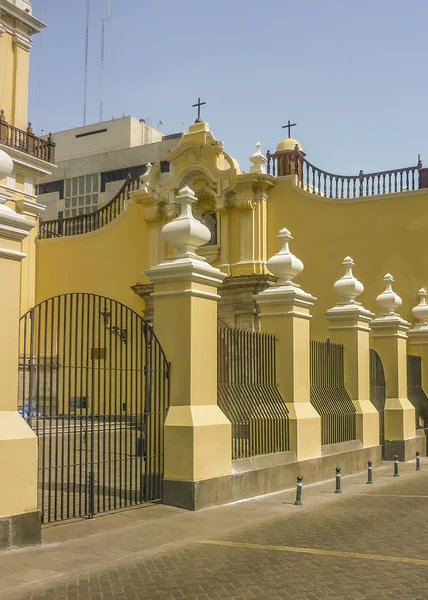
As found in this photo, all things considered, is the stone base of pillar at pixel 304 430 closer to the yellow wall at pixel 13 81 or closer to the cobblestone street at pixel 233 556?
the cobblestone street at pixel 233 556

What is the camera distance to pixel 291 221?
23.9 metres

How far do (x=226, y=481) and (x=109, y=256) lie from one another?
17.4 metres

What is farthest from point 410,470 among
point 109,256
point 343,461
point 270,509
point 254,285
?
point 109,256

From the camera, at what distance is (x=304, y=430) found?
42.4ft

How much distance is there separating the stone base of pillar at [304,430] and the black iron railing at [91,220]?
15370 millimetres

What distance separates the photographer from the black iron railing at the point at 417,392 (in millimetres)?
19578

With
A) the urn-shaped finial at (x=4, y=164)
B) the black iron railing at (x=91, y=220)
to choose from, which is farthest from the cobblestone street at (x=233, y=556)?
the black iron railing at (x=91, y=220)

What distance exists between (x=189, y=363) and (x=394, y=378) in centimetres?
923

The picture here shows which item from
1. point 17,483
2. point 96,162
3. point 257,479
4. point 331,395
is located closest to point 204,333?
point 257,479

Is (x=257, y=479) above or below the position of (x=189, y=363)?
below

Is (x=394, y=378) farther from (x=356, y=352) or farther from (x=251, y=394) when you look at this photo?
(x=251, y=394)

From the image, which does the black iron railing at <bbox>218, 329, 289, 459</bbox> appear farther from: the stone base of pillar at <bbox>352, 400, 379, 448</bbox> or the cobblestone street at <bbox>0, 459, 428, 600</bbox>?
the stone base of pillar at <bbox>352, 400, 379, 448</bbox>

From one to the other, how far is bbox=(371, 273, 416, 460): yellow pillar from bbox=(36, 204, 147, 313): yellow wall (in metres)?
9.69

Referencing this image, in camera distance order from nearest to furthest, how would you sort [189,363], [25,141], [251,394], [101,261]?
[189,363] → [251,394] → [25,141] → [101,261]
